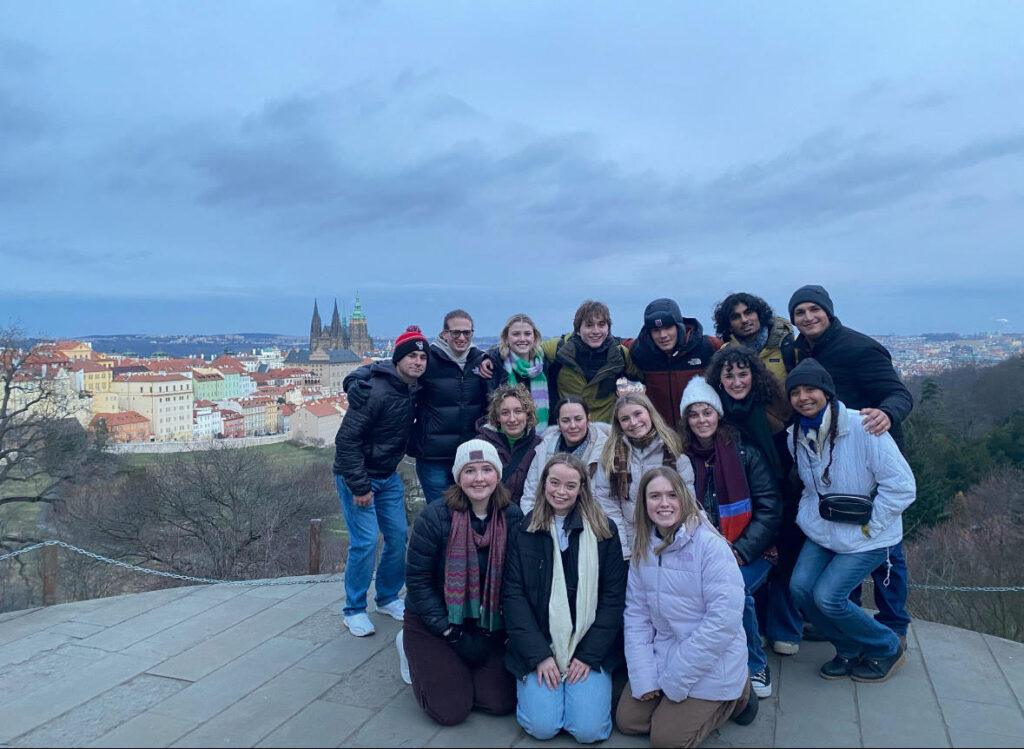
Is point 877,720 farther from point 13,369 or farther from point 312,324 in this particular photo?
point 312,324

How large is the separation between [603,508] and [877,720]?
1559 mm

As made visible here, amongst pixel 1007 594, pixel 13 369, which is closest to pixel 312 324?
pixel 13 369

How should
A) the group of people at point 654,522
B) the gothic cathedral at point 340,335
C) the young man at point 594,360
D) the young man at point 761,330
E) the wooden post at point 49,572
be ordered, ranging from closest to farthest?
the group of people at point 654,522 < the young man at point 761,330 < the young man at point 594,360 < the wooden post at point 49,572 < the gothic cathedral at point 340,335

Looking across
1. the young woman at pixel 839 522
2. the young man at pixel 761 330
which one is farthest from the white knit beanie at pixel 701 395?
the young man at pixel 761 330

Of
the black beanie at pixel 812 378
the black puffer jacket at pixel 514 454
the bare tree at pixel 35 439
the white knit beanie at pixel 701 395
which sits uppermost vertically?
the black beanie at pixel 812 378

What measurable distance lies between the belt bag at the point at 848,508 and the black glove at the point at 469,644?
1.83 m

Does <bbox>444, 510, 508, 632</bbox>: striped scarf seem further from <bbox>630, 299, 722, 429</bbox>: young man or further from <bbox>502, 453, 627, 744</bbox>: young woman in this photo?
<bbox>630, 299, 722, 429</bbox>: young man

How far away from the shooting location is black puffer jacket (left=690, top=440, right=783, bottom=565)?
3.53 m

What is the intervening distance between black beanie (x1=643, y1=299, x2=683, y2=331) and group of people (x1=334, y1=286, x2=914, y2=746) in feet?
0.05

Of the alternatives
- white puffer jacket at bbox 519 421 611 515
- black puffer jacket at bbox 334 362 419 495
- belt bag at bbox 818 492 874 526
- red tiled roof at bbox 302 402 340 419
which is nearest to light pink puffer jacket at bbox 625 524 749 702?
white puffer jacket at bbox 519 421 611 515

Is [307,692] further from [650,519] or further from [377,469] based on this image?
[650,519]

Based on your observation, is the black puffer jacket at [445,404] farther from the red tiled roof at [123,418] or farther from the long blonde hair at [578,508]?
the red tiled roof at [123,418]

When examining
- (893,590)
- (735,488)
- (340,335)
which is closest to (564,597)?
(735,488)

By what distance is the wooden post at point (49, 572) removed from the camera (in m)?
5.18
